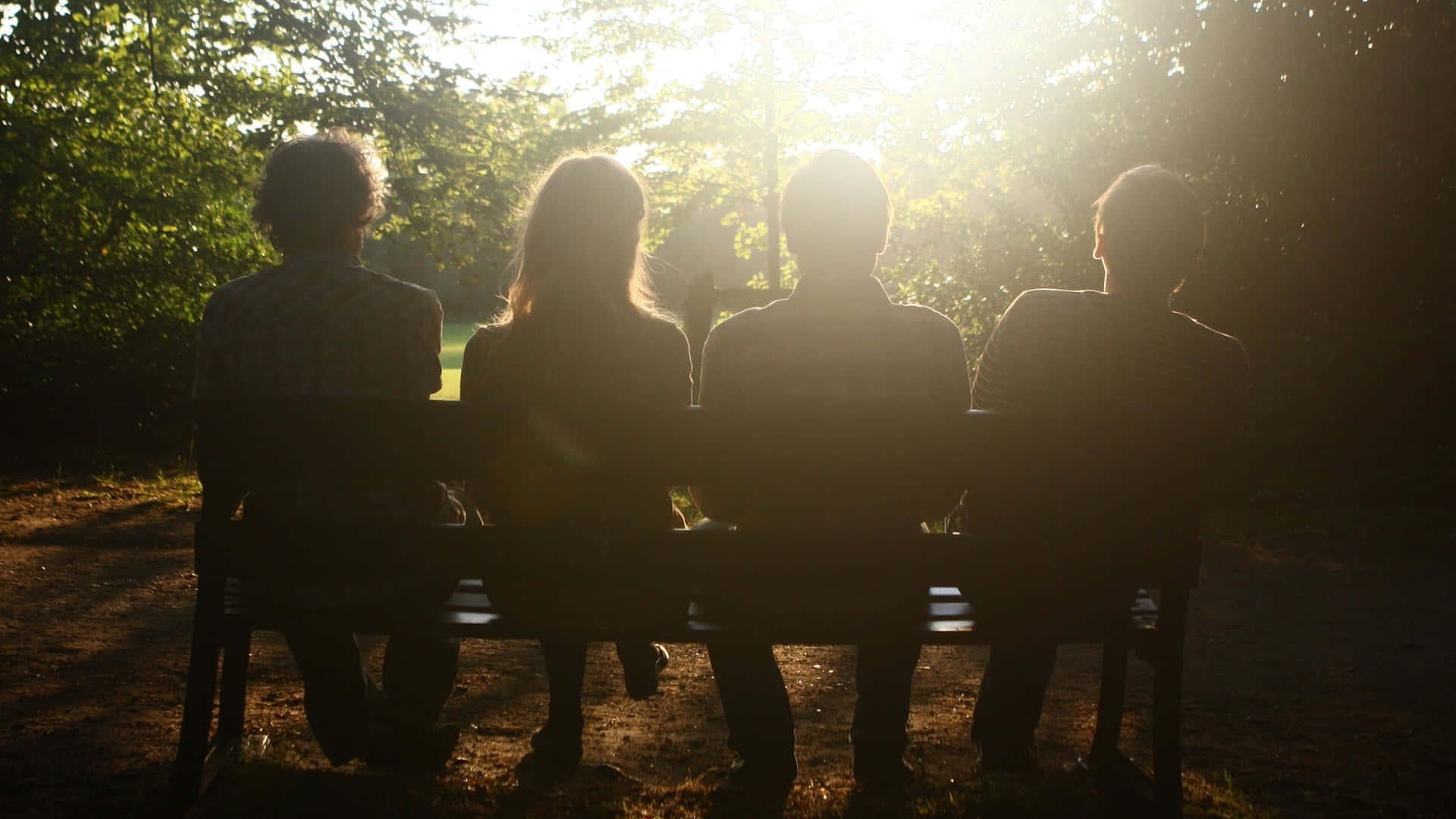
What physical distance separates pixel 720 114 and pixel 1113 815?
2004 centimetres

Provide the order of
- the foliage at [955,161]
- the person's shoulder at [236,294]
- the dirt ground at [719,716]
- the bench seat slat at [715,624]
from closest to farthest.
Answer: the bench seat slat at [715,624]
the dirt ground at [719,716]
the person's shoulder at [236,294]
the foliage at [955,161]

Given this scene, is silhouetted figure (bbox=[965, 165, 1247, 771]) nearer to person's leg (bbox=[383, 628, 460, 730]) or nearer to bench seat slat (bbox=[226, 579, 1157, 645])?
bench seat slat (bbox=[226, 579, 1157, 645])

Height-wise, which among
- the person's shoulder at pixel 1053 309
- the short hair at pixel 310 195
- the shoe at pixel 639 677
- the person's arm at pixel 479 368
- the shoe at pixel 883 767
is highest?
the short hair at pixel 310 195

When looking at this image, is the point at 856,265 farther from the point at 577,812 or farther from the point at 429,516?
the point at 577,812

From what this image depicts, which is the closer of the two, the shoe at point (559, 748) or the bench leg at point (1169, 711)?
the bench leg at point (1169, 711)

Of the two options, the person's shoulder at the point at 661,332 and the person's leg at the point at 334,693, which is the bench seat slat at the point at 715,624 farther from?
the person's shoulder at the point at 661,332

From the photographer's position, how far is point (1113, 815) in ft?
10.1

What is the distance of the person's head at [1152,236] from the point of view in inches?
136

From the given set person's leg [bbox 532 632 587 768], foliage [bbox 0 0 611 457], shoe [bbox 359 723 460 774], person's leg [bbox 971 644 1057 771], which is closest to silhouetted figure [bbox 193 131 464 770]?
shoe [bbox 359 723 460 774]

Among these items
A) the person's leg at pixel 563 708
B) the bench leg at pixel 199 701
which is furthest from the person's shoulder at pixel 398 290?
the person's leg at pixel 563 708

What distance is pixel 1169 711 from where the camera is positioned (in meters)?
3.07

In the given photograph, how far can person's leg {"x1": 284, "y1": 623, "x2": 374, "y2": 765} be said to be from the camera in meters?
3.26

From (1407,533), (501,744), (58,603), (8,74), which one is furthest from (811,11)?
(501,744)

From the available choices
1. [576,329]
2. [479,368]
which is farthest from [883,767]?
[479,368]
